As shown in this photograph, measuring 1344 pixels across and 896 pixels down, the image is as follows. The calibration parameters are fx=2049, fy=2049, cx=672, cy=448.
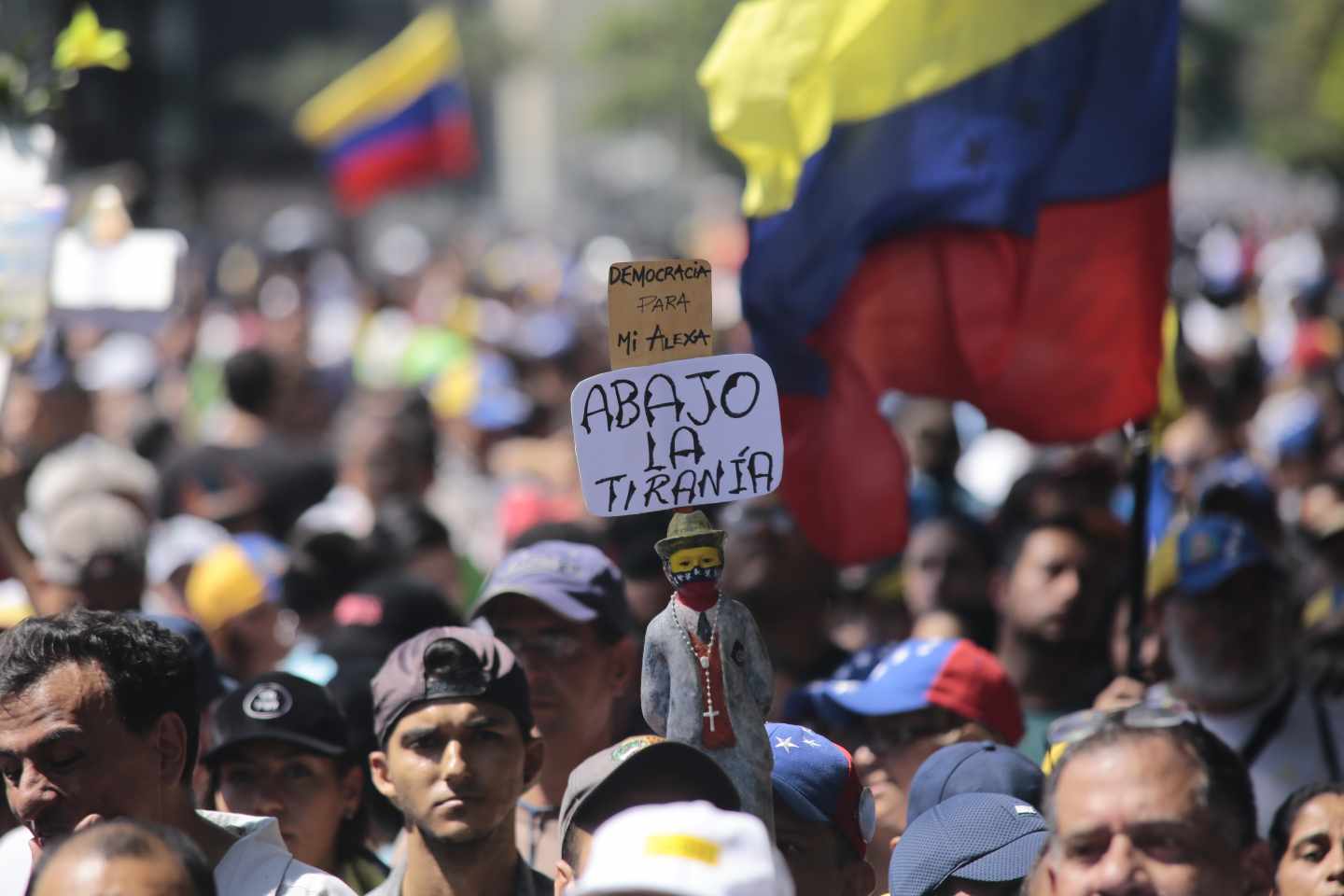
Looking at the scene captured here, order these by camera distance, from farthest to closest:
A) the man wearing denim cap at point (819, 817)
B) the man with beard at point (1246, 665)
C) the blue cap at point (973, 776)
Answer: the man with beard at point (1246, 665) → the blue cap at point (973, 776) → the man wearing denim cap at point (819, 817)

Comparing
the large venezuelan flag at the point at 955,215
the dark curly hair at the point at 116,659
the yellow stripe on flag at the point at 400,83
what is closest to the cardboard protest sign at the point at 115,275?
the large venezuelan flag at the point at 955,215

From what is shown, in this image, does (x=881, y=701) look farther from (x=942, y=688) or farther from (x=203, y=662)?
(x=203, y=662)

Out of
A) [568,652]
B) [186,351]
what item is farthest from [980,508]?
[186,351]

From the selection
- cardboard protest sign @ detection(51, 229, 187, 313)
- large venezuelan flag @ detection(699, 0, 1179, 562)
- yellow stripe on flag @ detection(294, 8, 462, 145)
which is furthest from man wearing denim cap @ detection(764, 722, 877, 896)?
yellow stripe on flag @ detection(294, 8, 462, 145)

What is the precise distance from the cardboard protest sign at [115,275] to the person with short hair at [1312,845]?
155 inches

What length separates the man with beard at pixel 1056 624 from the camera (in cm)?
605

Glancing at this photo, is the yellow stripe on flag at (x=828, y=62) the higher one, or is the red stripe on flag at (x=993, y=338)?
the yellow stripe on flag at (x=828, y=62)

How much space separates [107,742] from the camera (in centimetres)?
346

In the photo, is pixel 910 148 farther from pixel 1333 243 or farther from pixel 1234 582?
pixel 1333 243

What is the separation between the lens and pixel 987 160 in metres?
6.00

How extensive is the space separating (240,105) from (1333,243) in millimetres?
33173

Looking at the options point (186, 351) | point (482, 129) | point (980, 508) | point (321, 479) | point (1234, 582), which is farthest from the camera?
point (482, 129)

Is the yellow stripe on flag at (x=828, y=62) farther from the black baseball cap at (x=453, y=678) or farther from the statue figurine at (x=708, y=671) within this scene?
the statue figurine at (x=708, y=671)

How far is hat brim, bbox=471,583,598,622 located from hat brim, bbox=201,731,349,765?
19.7 inches
